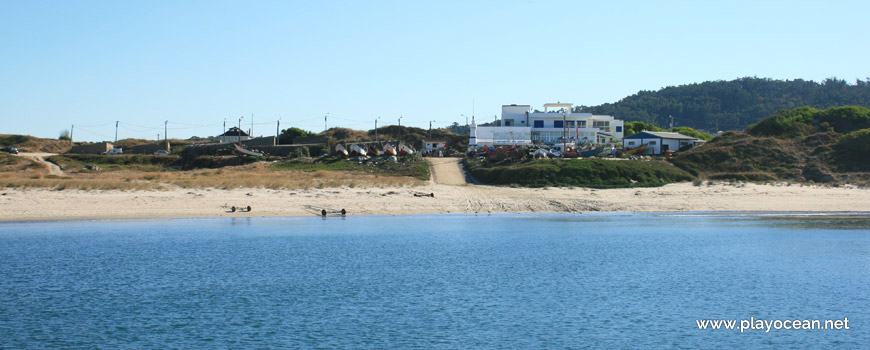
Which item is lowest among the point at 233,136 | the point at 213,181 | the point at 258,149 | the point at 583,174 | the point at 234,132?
the point at 213,181

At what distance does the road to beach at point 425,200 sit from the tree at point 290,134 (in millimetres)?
51310

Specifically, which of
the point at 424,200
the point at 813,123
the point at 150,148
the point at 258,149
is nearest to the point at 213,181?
the point at 424,200

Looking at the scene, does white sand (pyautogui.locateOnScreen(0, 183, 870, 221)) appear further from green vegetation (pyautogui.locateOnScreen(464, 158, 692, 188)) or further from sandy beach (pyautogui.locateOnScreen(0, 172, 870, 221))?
green vegetation (pyautogui.locateOnScreen(464, 158, 692, 188))

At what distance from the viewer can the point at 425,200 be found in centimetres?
5238

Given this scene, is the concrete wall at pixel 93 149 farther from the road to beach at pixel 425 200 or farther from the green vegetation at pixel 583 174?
the green vegetation at pixel 583 174

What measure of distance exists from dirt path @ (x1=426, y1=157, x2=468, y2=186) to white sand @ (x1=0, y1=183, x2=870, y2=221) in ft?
12.7

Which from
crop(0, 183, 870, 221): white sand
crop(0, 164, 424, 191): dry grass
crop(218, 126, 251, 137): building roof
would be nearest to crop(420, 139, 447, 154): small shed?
crop(0, 164, 424, 191): dry grass

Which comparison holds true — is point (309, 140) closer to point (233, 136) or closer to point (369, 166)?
point (233, 136)

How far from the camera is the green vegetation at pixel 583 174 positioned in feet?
205

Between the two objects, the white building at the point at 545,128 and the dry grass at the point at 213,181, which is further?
the white building at the point at 545,128

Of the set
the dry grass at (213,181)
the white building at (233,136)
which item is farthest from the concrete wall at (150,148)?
the dry grass at (213,181)

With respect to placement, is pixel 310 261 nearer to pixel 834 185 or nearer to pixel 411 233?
pixel 411 233

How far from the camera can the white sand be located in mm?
45312

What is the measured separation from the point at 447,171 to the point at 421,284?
44.2 metres
